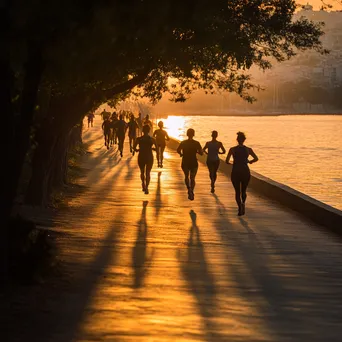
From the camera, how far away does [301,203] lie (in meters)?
21.8

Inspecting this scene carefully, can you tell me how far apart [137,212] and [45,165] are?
1991 millimetres

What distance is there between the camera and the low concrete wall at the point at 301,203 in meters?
19.0

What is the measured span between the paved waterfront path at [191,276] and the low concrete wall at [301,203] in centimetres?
25

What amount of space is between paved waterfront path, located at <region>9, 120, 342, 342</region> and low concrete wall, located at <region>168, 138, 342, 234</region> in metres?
0.25

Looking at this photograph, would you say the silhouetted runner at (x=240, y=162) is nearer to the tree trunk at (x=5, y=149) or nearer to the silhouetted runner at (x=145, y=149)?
the silhouetted runner at (x=145, y=149)

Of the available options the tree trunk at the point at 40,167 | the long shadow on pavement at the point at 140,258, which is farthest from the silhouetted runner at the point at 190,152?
the long shadow on pavement at the point at 140,258

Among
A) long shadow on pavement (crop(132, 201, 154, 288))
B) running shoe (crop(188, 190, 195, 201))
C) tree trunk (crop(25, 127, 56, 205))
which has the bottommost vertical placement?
running shoe (crop(188, 190, 195, 201))

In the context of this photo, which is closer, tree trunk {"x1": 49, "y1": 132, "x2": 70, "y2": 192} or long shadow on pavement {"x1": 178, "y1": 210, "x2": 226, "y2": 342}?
long shadow on pavement {"x1": 178, "y1": 210, "x2": 226, "y2": 342}

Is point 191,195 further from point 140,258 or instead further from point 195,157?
point 140,258

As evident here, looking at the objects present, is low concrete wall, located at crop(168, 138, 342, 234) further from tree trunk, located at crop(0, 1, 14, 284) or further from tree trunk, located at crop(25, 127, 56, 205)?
tree trunk, located at crop(0, 1, 14, 284)

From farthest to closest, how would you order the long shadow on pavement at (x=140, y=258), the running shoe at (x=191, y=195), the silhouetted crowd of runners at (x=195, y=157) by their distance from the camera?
the running shoe at (x=191, y=195)
the silhouetted crowd of runners at (x=195, y=157)
the long shadow on pavement at (x=140, y=258)

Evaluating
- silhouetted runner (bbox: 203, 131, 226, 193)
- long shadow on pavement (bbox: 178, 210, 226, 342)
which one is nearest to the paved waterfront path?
long shadow on pavement (bbox: 178, 210, 226, 342)

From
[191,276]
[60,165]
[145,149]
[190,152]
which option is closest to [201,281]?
[191,276]

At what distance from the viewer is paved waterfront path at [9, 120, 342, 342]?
9.28 metres
